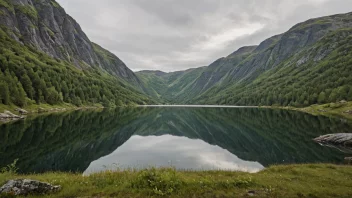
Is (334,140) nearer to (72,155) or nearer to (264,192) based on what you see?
(264,192)

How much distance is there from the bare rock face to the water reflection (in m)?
16.2

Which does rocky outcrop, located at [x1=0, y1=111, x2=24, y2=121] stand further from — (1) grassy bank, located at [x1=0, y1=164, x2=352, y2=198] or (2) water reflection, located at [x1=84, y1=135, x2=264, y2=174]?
(1) grassy bank, located at [x1=0, y1=164, x2=352, y2=198]

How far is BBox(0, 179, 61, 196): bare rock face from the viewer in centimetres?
1524

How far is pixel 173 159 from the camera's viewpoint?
40938 mm

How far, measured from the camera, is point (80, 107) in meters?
185

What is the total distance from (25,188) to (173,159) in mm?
27541

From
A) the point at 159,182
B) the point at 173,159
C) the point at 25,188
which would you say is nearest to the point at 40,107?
the point at 173,159

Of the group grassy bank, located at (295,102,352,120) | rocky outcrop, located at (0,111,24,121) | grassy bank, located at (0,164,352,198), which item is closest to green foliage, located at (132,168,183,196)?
grassy bank, located at (0,164,352,198)

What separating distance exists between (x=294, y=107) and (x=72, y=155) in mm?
197065

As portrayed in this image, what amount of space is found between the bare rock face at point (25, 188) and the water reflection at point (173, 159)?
53.1 feet

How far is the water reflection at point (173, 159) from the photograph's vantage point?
117 ft

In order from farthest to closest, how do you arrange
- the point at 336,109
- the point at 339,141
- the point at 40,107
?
the point at 336,109, the point at 40,107, the point at 339,141

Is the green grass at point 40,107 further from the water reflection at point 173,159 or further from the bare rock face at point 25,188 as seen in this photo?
the bare rock face at point 25,188

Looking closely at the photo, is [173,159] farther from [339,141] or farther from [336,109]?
[336,109]
